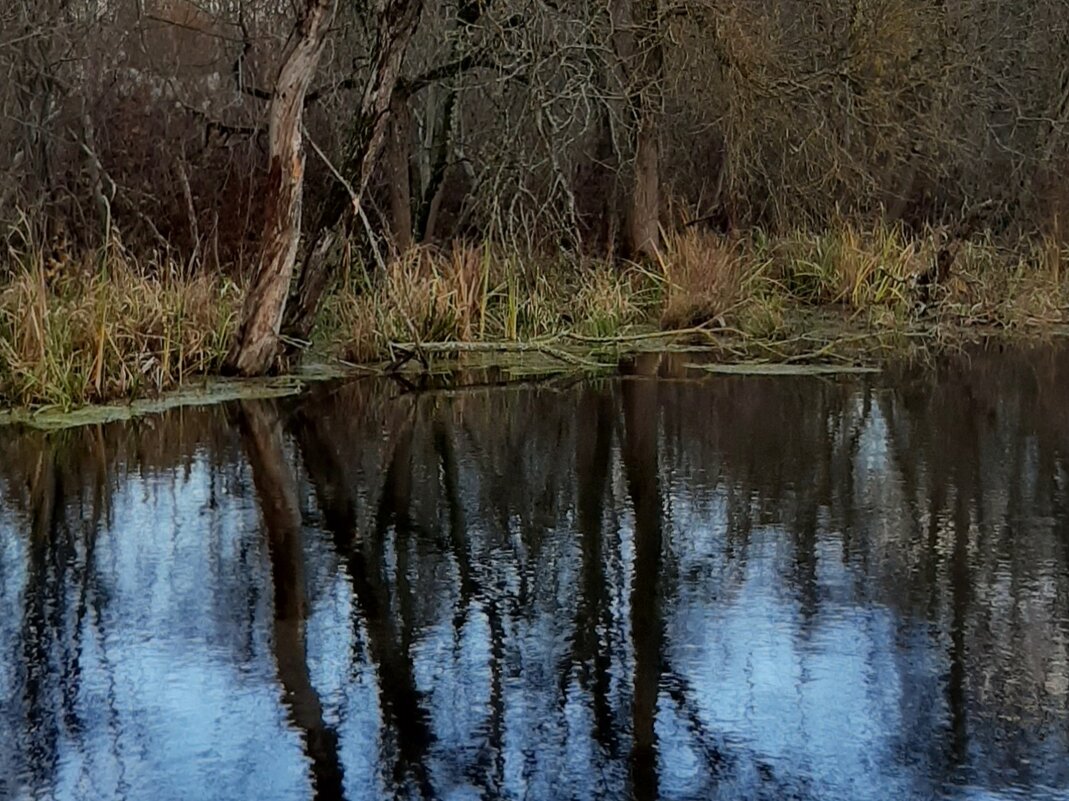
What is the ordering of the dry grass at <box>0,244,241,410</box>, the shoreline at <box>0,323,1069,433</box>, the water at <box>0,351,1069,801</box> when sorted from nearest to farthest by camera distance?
the water at <box>0,351,1069,801</box>
the dry grass at <box>0,244,241,410</box>
the shoreline at <box>0,323,1069,433</box>

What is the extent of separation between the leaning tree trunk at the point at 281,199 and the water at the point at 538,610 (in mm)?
1976

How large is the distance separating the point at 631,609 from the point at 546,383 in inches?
250

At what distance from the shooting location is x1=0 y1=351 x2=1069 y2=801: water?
4.46 m

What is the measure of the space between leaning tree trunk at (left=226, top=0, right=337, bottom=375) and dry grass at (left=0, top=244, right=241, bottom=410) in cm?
32

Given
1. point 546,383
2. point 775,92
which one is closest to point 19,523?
point 546,383

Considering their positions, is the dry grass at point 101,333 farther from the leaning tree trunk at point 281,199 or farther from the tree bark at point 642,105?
the tree bark at point 642,105

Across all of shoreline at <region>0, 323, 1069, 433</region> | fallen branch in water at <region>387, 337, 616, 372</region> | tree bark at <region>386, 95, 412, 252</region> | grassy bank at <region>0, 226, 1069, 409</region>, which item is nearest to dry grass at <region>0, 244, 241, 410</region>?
grassy bank at <region>0, 226, 1069, 409</region>

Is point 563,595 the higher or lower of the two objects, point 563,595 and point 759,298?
the lower

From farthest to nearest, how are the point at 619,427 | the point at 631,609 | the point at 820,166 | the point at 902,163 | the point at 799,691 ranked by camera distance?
the point at 902,163 → the point at 820,166 → the point at 619,427 → the point at 631,609 → the point at 799,691

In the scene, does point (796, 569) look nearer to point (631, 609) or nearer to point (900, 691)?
point (631, 609)

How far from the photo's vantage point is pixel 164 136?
17281 mm

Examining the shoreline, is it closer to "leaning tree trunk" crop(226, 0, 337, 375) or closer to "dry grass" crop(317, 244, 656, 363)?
"dry grass" crop(317, 244, 656, 363)

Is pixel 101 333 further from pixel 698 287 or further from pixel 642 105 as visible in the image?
pixel 642 105

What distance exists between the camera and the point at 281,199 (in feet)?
38.1
